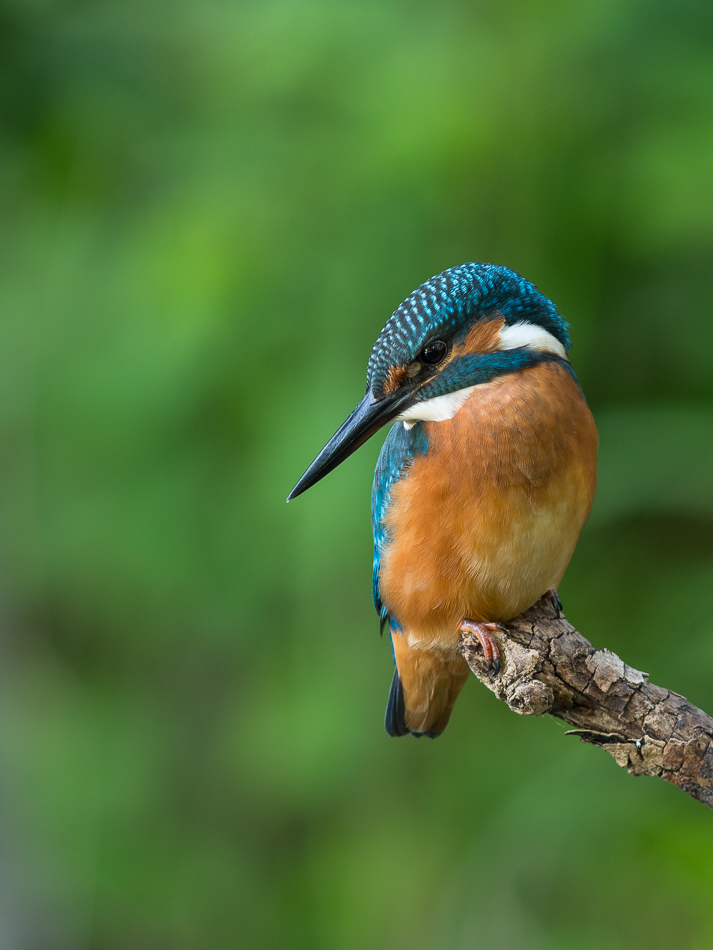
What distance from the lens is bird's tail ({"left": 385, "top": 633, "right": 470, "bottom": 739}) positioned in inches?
62.6

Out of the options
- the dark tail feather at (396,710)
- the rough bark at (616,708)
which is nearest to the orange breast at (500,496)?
the rough bark at (616,708)

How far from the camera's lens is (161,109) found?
2.66 metres

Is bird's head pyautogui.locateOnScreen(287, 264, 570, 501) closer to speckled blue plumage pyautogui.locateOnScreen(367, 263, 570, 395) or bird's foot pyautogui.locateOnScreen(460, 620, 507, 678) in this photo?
speckled blue plumage pyautogui.locateOnScreen(367, 263, 570, 395)

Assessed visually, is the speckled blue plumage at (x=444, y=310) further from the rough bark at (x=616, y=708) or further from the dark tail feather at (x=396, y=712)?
the dark tail feather at (x=396, y=712)

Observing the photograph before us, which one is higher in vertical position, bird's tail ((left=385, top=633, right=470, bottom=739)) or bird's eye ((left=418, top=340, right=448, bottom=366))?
bird's eye ((left=418, top=340, right=448, bottom=366))

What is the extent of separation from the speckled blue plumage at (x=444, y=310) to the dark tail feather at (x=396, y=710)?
0.65 meters

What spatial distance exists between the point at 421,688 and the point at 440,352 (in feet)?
2.19

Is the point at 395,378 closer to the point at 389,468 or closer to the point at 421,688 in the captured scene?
the point at 389,468

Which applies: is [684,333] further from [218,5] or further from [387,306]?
[218,5]

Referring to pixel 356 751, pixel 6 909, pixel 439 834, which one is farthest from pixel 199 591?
pixel 6 909

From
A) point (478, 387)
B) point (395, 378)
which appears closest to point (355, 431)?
point (395, 378)

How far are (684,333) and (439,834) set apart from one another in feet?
4.70

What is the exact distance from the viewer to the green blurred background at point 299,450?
6.91 feet

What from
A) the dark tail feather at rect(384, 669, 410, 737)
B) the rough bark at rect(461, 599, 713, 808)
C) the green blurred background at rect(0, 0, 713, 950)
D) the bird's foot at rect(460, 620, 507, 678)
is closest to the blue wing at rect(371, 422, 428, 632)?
the dark tail feather at rect(384, 669, 410, 737)
